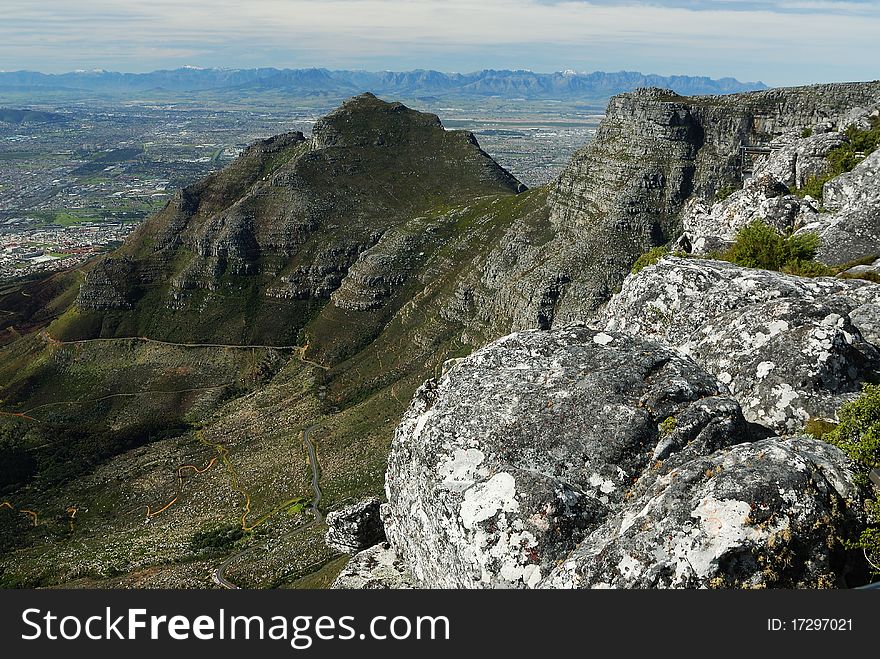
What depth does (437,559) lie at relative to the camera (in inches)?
776

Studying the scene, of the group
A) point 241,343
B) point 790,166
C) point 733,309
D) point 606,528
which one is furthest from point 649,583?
point 241,343

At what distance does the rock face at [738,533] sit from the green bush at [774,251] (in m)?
25.2

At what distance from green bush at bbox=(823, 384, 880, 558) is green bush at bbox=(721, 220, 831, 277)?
21591 millimetres

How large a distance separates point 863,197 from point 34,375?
18862 cm

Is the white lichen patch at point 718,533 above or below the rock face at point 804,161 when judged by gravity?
below

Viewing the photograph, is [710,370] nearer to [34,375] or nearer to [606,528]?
[606,528]

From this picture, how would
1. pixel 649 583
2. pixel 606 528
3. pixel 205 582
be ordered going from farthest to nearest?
pixel 205 582
pixel 606 528
pixel 649 583

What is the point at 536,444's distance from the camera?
61.9ft

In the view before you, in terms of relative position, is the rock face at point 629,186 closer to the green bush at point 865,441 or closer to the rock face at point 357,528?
the rock face at point 357,528

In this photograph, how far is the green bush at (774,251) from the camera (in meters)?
37.7

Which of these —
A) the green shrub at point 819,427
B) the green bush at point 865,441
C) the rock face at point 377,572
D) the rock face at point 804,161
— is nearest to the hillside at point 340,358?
the green shrub at point 819,427

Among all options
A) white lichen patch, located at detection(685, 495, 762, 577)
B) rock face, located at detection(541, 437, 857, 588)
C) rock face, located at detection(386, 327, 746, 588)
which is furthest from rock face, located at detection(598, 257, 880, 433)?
white lichen patch, located at detection(685, 495, 762, 577)

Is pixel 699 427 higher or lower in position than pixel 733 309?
lower

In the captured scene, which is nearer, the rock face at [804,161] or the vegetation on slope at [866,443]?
the vegetation on slope at [866,443]
